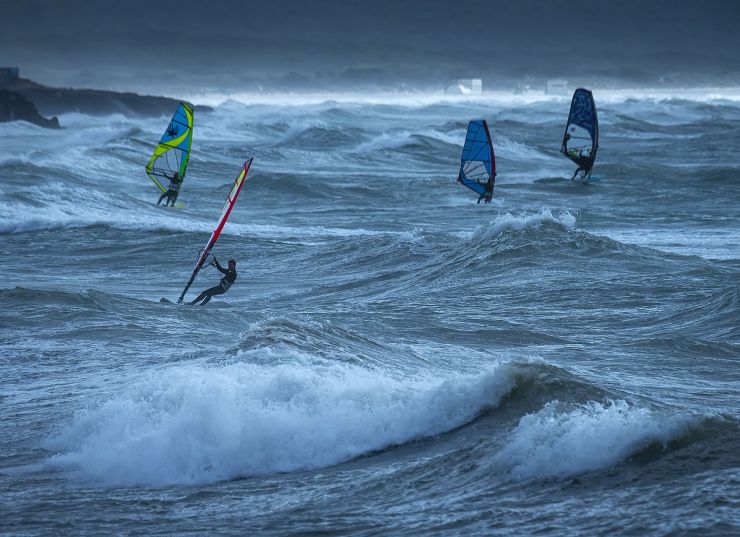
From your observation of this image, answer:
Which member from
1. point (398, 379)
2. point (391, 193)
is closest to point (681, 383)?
point (398, 379)

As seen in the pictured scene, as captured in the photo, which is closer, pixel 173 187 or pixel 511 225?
pixel 511 225

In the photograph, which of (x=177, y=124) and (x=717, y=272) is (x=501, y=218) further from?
(x=177, y=124)

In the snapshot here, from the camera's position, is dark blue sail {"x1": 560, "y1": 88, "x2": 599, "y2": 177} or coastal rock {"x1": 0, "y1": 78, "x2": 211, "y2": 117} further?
coastal rock {"x1": 0, "y1": 78, "x2": 211, "y2": 117}

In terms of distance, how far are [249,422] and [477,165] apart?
20023 mm

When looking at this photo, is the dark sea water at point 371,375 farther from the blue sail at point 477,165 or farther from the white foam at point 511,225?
the blue sail at point 477,165

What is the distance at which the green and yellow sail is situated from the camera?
73.6 ft

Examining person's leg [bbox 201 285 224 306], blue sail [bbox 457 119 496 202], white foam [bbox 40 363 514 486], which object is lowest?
person's leg [bbox 201 285 224 306]

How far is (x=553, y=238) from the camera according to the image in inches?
725

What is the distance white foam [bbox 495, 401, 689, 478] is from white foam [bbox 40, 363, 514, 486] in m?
0.91

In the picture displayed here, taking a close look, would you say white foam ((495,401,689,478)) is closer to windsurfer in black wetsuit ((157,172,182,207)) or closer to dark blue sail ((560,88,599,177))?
windsurfer in black wetsuit ((157,172,182,207))

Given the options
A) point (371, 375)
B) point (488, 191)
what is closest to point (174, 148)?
point (488, 191)

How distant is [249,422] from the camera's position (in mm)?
7410

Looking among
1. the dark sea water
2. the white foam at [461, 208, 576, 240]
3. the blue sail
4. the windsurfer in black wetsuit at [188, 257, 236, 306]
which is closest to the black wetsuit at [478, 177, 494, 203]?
the blue sail

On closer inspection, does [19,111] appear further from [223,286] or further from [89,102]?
[223,286]
